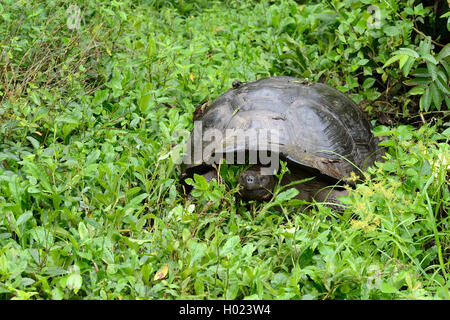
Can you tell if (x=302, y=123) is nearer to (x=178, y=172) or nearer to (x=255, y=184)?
(x=255, y=184)

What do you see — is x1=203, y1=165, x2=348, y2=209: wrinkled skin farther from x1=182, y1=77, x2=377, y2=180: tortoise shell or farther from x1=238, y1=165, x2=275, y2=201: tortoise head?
x1=182, y1=77, x2=377, y2=180: tortoise shell

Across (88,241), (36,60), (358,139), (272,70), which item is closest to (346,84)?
(272,70)

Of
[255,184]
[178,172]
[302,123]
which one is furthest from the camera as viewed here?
[178,172]

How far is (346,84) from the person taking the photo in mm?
4516

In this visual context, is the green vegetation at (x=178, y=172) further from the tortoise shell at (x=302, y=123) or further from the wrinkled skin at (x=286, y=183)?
the tortoise shell at (x=302, y=123)

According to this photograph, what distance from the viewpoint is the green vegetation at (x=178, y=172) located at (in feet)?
8.05

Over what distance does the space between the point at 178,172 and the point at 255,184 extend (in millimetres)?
657

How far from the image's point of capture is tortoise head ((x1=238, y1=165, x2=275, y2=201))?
3.15 metres

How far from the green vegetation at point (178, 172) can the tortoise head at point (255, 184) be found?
89 mm

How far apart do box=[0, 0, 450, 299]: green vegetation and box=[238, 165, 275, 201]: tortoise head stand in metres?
0.09

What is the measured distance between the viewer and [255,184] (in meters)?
3.16

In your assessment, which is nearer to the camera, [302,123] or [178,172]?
[302,123]

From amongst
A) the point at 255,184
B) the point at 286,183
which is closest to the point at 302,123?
the point at 286,183

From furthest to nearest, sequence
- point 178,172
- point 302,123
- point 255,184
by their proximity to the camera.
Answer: point 178,172 → point 302,123 → point 255,184
